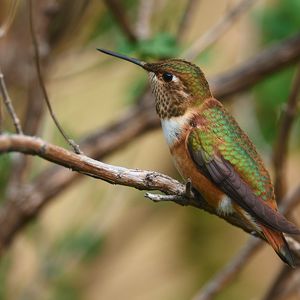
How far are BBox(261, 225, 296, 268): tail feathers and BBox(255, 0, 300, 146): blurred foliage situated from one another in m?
1.90

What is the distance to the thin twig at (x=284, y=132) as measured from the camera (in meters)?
3.39

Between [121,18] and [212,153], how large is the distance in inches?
44.2

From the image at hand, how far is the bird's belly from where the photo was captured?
2.85m

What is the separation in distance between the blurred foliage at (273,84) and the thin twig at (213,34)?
1.32ft

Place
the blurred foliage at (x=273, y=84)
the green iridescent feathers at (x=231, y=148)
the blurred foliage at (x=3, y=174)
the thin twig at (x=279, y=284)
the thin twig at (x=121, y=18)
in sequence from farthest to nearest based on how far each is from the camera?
the blurred foliage at (x=273, y=84) < the blurred foliage at (x=3, y=174) < the thin twig at (x=279, y=284) < the thin twig at (x=121, y=18) < the green iridescent feathers at (x=231, y=148)

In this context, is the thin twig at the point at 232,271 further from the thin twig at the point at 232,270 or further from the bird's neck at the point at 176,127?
the bird's neck at the point at 176,127

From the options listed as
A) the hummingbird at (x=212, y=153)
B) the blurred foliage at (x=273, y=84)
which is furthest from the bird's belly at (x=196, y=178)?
the blurred foliage at (x=273, y=84)

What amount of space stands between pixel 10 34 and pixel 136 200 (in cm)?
139

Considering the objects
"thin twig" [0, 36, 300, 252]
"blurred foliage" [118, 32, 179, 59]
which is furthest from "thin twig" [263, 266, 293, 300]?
"blurred foliage" [118, 32, 179, 59]

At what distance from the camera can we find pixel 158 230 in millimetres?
6000

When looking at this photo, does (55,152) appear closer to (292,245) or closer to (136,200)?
(292,245)

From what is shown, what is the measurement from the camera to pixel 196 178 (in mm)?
2914

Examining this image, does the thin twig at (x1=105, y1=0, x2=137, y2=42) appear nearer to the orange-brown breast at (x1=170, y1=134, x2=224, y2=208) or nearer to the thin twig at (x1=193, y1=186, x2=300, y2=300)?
the orange-brown breast at (x1=170, y1=134, x2=224, y2=208)

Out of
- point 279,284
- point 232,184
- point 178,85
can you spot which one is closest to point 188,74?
point 178,85
